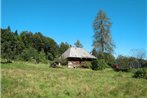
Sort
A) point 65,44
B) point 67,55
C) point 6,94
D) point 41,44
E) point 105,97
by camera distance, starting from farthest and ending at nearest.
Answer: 1. point 65,44
2. point 41,44
3. point 67,55
4. point 105,97
5. point 6,94

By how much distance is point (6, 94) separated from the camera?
1057 centimetres

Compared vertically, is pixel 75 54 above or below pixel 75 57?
above

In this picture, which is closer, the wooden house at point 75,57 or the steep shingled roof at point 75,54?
the wooden house at point 75,57

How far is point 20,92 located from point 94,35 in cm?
4997

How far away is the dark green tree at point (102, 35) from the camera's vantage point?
Answer: 2314 inches

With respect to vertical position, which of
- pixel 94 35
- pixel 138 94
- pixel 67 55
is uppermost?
pixel 94 35

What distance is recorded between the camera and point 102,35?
59.3 metres

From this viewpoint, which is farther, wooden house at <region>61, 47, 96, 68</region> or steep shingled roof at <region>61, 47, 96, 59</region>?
steep shingled roof at <region>61, 47, 96, 59</region>

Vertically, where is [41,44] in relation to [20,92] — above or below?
above

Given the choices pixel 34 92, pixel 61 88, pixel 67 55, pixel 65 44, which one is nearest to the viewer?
pixel 34 92

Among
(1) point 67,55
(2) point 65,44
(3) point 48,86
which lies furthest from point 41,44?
(3) point 48,86

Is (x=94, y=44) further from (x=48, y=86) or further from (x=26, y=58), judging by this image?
(x=48, y=86)

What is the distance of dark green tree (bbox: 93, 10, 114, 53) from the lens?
58.8 metres

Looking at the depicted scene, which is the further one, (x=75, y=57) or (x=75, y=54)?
(x=75, y=54)
